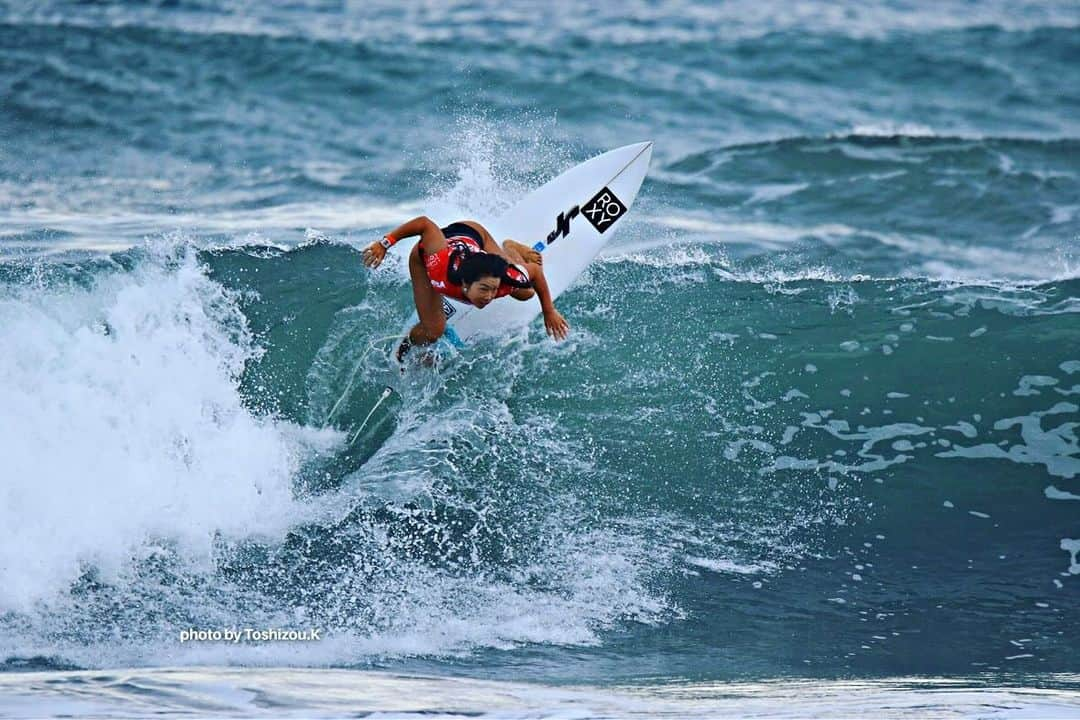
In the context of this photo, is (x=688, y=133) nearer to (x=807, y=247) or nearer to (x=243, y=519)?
(x=807, y=247)

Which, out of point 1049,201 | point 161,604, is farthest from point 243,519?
point 1049,201

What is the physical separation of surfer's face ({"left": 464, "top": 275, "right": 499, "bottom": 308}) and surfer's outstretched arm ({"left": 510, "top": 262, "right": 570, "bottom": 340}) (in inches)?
11.8

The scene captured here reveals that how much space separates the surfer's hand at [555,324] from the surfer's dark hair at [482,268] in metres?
0.30

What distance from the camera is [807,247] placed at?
1217 centimetres

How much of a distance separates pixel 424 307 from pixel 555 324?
1030mm

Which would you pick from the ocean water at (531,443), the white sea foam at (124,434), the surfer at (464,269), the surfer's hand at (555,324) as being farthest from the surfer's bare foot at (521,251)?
the white sea foam at (124,434)

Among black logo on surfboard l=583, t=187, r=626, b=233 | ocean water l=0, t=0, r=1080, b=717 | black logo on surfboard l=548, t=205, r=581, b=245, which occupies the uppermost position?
black logo on surfboard l=583, t=187, r=626, b=233

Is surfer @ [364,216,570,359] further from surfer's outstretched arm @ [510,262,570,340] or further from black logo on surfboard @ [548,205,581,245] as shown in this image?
black logo on surfboard @ [548,205,581,245]

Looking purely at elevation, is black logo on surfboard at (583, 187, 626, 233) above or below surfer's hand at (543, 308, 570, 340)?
above

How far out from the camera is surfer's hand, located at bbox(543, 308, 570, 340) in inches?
277

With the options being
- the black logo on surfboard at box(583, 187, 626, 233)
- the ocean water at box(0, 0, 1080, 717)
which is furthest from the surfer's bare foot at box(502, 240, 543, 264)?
the black logo on surfboard at box(583, 187, 626, 233)

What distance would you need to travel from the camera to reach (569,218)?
9023 mm

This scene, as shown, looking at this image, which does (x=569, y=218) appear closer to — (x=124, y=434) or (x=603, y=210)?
(x=603, y=210)

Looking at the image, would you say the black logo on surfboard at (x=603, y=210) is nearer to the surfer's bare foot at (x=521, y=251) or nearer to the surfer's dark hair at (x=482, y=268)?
the surfer's bare foot at (x=521, y=251)
